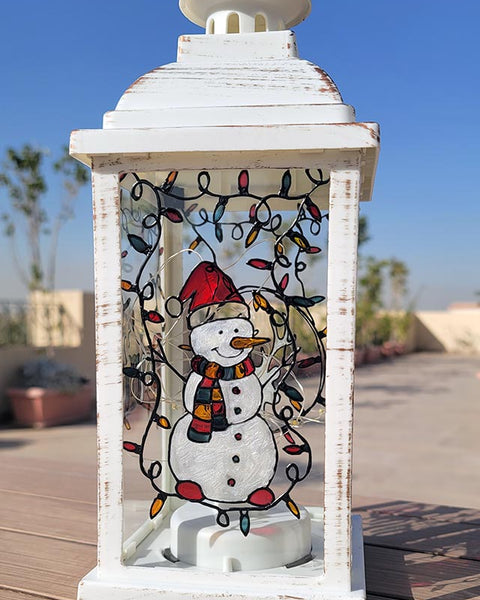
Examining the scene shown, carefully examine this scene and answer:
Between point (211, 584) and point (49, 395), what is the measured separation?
5373 mm

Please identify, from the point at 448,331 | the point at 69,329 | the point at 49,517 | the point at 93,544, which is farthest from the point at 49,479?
the point at 448,331

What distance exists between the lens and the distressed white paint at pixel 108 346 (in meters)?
1.13

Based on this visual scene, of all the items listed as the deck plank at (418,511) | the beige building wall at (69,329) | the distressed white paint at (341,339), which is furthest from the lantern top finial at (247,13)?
the beige building wall at (69,329)

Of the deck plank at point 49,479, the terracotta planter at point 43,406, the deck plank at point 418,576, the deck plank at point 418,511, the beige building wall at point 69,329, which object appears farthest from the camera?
the beige building wall at point 69,329

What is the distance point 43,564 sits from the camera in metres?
1.46

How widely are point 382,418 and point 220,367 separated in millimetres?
5974

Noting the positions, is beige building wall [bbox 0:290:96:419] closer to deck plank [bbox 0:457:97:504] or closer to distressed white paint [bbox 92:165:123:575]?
deck plank [bbox 0:457:97:504]

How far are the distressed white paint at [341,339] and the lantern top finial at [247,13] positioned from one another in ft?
1.31

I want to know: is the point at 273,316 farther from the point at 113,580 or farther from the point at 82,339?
the point at 82,339

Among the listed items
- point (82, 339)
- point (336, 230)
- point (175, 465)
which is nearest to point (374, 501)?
point (175, 465)

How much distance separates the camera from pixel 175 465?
1223 mm

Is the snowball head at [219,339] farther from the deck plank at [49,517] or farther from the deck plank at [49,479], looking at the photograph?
the deck plank at [49,479]

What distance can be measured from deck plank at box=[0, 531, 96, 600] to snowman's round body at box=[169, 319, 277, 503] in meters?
0.36

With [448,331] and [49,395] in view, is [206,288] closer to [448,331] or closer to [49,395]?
[49,395]
